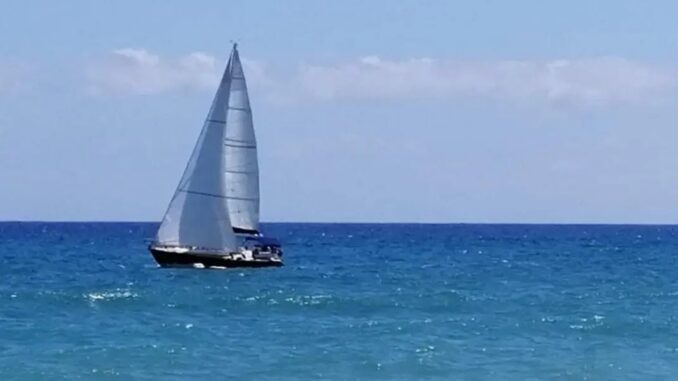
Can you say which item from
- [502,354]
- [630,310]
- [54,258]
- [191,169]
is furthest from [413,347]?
[54,258]

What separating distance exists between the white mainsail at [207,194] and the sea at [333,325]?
6.27ft

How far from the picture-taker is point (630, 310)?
5244 centimetres

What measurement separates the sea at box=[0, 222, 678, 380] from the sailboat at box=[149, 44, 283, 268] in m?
1.24

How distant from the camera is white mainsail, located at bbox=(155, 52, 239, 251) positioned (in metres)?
70.6

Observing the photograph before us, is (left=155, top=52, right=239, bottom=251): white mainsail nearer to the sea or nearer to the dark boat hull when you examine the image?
the dark boat hull

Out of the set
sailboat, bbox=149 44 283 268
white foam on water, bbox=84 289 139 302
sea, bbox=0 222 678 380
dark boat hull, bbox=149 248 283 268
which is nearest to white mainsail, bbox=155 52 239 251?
sailboat, bbox=149 44 283 268

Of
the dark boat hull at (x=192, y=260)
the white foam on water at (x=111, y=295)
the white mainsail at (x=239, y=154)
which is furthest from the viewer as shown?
the dark boat hull at (x=192, y=260)

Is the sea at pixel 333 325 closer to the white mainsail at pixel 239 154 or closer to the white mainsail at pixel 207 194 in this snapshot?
the white mainsail at pixel 207 194

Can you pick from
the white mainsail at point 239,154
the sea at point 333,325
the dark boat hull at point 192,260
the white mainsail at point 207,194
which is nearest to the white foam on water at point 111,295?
the sea at point 333,325

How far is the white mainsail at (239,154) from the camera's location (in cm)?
7038

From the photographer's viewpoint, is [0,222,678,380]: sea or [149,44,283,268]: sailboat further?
[149,44,283,268]: sailboat

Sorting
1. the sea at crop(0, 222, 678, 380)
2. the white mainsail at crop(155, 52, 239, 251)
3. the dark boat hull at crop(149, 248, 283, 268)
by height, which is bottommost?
the sea at crop(0, 222, 678, 380)

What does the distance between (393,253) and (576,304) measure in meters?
60.3

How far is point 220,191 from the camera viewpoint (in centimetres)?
7075
